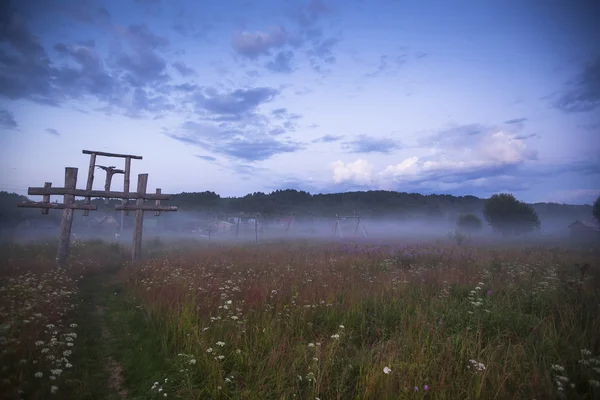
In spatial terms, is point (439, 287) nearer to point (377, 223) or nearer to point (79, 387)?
point (79, 387)

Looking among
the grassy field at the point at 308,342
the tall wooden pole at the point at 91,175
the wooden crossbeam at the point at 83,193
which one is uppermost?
the tall wooden pole at the point at 91,175

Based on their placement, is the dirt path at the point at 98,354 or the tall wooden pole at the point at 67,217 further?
the tall wooden pole at the point at 67,217

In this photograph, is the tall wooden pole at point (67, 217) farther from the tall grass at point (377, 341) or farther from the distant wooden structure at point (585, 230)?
the distant wooden structure at point (585, 230)

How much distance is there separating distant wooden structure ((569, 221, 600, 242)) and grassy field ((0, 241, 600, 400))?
62005 mm

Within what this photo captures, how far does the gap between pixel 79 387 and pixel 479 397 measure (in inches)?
200

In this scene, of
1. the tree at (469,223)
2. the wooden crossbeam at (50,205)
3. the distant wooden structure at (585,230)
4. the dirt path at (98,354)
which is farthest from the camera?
the tree at (469,223)

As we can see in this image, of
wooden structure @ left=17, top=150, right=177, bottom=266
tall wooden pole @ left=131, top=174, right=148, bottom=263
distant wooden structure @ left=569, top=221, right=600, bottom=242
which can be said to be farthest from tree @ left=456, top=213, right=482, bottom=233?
tall wooden pole @ left=131, top=174, right=148, bottom=263

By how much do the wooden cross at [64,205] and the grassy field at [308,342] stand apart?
5039 mm

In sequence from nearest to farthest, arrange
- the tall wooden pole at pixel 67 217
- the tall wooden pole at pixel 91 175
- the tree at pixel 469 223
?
the tall wooden pole at pixel 67 217
the tall wooden pole at pixel 91 175
the tree at pixel 469 223

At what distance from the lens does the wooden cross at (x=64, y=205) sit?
1251cm

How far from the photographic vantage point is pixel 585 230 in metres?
53.2

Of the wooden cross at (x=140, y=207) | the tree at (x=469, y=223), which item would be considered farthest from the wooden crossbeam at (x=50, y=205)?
the tree at (x=469, y=223)

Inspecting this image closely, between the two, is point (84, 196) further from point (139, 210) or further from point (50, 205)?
point (139, 210)

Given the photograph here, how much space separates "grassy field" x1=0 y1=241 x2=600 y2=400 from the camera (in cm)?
309
